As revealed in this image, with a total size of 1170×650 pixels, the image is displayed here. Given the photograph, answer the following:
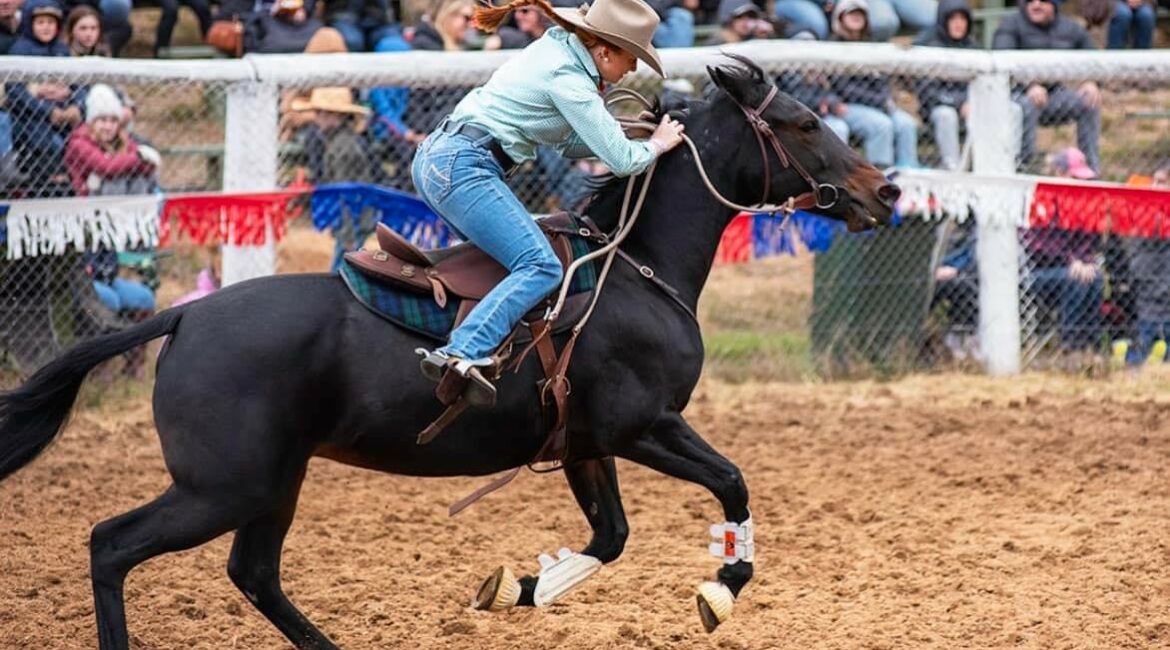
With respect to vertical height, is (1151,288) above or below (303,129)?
above

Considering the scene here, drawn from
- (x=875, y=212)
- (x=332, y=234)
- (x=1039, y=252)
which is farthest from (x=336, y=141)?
(x=875, y=212)

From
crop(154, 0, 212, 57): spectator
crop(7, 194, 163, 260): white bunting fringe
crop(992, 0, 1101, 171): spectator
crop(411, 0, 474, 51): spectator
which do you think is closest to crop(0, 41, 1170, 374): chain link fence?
crop(992, 0, 1101, 171): spectator

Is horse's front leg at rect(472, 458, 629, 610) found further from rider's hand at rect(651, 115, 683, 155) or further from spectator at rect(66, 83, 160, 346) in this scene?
spectator at rect(66, 83, 160, 346)

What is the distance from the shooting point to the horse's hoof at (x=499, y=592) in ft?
19.0

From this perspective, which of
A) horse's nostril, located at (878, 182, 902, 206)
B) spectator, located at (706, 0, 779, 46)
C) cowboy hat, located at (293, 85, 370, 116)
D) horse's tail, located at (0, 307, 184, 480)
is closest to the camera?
horse's tail, located at (0, 307, 184, 480)

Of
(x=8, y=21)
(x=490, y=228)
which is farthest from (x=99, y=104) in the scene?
(x=490, y=228)

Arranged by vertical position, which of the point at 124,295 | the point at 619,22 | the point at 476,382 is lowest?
the point at 124,295

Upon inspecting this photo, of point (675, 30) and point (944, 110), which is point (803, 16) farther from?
point (944, 110)

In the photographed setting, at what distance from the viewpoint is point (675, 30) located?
12.9 metres

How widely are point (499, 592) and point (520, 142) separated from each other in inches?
62.0

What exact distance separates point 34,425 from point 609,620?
220cm

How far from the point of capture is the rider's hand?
18.7 ft

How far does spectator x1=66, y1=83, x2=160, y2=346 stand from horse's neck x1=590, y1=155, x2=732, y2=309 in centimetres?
469

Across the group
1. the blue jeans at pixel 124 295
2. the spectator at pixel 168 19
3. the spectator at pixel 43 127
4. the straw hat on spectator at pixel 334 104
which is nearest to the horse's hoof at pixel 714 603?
the spectator at pixel 43 127
